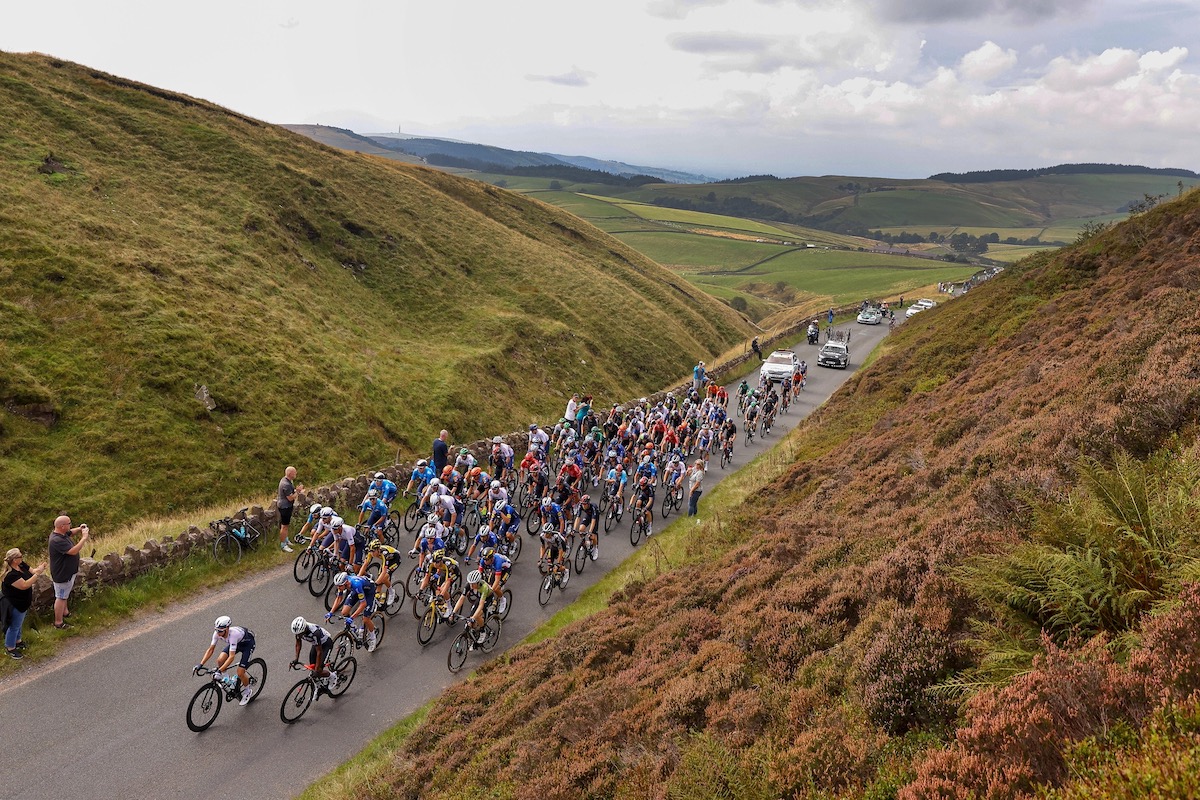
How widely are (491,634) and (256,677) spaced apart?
4793 millimetres

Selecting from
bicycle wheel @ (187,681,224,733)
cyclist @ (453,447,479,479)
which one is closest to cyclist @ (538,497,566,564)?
cyclist @ (453,447,479,479)

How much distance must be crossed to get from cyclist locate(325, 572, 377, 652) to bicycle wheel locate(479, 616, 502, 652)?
2517 mm

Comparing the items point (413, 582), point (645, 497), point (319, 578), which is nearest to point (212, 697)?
point (319, 578)

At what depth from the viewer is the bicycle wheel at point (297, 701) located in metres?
11.9

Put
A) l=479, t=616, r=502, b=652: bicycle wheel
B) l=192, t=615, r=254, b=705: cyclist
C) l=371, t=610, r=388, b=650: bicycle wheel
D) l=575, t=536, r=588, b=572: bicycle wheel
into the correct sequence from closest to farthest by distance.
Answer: l=192, t=615, r=254, b=705: cyclist, l=371, t=610, r=388, b=650: bicycle wheel, l=479, t=616, r=502, b=652: bicycle wheel, l=575, t=536, r=588, b=572: bicycle wheel

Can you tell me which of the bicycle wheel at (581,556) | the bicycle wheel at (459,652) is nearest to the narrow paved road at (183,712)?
the bicycle wheel at (459,652)

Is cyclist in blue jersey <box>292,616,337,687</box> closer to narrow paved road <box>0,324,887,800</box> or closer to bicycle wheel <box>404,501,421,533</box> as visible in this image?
narrow paved road <box>0,324,887,800</box>

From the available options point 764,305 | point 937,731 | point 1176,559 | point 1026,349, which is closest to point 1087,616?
point 1176,559

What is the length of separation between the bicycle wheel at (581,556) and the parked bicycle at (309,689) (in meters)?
7.38

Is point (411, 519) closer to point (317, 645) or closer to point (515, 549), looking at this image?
point (515, 549)

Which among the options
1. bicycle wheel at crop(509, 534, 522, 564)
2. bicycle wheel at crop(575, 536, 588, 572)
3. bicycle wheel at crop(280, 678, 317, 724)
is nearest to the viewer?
bicycle wheel at crop(280, 678, 317, 724)

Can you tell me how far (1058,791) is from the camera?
412 cm

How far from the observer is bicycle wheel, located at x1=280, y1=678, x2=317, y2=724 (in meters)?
11.9

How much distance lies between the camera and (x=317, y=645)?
11.9 metres
